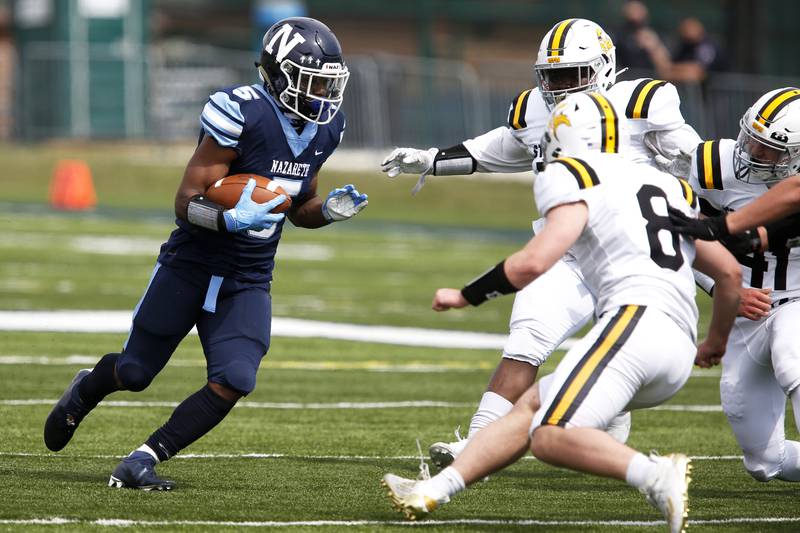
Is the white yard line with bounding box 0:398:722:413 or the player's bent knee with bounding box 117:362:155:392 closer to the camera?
the player's bent knee with bounding box 117:362:155:392

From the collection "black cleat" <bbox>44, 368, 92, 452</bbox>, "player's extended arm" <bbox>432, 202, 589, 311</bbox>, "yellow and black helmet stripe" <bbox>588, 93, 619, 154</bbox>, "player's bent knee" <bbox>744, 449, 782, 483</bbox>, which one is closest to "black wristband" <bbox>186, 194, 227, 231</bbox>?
"black cleat" <bbox>44, 368, 92, 452</bbox>

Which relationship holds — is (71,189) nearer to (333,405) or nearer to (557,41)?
(333,405)

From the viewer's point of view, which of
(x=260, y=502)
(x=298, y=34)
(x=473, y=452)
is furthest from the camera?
(x=298, y=34)

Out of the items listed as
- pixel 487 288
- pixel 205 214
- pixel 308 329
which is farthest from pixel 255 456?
pixel 308 329

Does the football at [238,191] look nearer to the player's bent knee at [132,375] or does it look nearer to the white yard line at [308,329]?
the player's bent knee at [132,375]

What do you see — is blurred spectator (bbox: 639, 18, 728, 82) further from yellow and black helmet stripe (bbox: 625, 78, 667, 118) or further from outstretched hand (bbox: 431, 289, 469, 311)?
outstretched hand (bbox: 431, 289, 469, 311)

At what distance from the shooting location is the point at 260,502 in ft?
17.5

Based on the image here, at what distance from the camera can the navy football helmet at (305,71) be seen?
5738 millimetres

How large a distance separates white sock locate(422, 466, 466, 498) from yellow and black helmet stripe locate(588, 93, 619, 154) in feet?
3.85

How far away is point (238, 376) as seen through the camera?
5.55m

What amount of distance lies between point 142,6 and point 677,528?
73.9 ft

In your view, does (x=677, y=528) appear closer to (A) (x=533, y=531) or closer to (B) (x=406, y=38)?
(A) (x=533, y=531)

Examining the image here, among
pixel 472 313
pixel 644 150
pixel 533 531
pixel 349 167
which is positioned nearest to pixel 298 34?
pixel 644 150

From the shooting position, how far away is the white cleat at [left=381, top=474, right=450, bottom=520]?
4.78 metres
